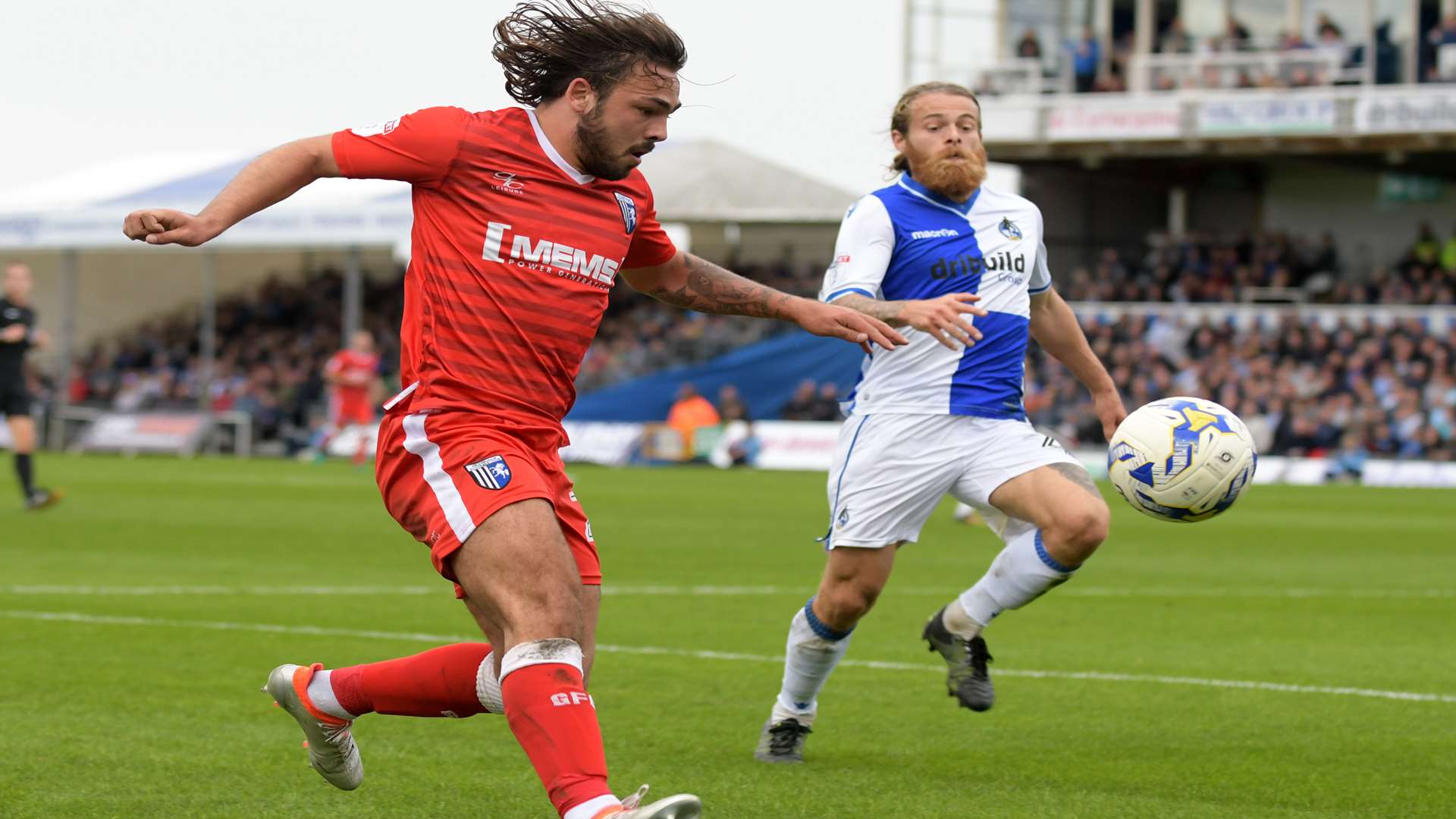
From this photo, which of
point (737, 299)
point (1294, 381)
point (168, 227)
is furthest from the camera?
point (1294, 381)

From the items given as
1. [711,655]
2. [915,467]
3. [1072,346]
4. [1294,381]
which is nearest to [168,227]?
[915,467]

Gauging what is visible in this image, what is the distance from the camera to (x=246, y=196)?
4441mm

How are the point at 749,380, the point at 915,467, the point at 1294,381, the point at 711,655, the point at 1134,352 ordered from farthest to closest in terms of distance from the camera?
1. the point at 749,380
2. the point at 1134,352
3. the point at 1294,381
4. the point at 711,655
5. the point at 915,467

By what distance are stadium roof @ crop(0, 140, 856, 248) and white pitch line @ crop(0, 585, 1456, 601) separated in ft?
75.0

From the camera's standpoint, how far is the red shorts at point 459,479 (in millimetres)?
4492

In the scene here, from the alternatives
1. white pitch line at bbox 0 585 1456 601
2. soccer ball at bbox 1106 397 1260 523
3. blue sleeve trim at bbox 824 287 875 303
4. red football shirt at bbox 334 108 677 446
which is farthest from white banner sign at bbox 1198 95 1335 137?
red football shirt at bbox 334 108 677 446

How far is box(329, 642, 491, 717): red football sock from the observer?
4965 mm

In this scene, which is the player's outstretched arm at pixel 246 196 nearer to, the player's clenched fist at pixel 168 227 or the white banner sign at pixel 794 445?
the player's clenched fist at pixel 168 227

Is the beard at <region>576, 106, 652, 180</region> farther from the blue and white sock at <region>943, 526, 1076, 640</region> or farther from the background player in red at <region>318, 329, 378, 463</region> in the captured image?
the background player in red at <region>318, 329, 378, 463</region>

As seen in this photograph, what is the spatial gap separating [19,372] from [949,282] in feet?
42.7

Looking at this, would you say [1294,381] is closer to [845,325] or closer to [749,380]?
[749,380]

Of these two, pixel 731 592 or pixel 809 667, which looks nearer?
pixel 809 667

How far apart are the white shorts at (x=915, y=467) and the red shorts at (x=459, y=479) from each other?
1.84 m

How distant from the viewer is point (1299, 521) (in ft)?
62.6
